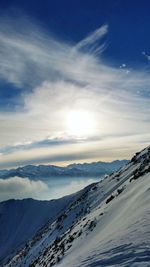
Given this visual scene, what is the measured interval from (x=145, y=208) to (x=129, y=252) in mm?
5181

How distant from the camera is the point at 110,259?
15039 mm

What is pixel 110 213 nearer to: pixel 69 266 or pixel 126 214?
pixel 126 214

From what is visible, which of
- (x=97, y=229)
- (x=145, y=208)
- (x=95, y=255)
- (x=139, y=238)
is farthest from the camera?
(x=97, y=229)

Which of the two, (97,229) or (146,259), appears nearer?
(146,259)

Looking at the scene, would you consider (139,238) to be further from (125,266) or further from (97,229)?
(97,229)

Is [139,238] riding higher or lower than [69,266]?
higher

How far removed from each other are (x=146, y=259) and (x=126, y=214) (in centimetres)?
808

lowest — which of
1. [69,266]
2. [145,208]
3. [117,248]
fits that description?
[69,266]

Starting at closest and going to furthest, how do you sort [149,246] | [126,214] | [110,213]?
1. [149,246]
2. [126,214]
3. [110,213]

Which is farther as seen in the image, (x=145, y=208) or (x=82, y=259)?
(x=145, y=208)

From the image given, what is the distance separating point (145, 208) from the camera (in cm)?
1939

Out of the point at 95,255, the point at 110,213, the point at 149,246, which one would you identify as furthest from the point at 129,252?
the point at 110,213

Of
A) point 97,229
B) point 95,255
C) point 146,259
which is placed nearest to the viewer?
point 146,259

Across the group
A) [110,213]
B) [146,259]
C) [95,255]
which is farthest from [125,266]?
[110,213]
